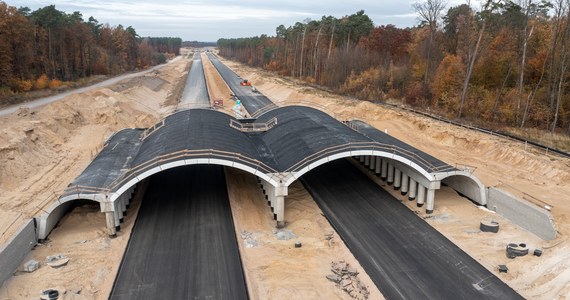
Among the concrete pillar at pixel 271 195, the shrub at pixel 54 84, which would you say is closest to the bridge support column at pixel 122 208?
the concrete pillar at pixel 271 195

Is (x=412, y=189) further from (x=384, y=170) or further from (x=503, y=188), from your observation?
(x=503, y=188)

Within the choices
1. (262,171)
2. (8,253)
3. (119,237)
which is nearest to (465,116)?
(262,171)

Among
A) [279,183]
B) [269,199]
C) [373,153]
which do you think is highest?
[373,153]

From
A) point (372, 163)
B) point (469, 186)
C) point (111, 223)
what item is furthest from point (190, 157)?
point (469, 186)

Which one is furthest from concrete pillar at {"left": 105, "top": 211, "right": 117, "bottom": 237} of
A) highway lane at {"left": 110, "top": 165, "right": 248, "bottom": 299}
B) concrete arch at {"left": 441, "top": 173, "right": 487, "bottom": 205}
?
concrete arch at {"left": 441, "top": 173, "right": 487, "bottom": 205}

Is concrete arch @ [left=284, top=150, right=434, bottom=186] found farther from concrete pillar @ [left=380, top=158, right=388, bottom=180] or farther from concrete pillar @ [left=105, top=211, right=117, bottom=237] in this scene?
concrete pillar @ [left=105, top=211, right=117, bottom=237]

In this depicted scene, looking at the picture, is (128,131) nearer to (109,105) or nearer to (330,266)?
(109,105)

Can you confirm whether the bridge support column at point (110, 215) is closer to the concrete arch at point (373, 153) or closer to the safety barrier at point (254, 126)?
the concrete arch at point (373, 153)
